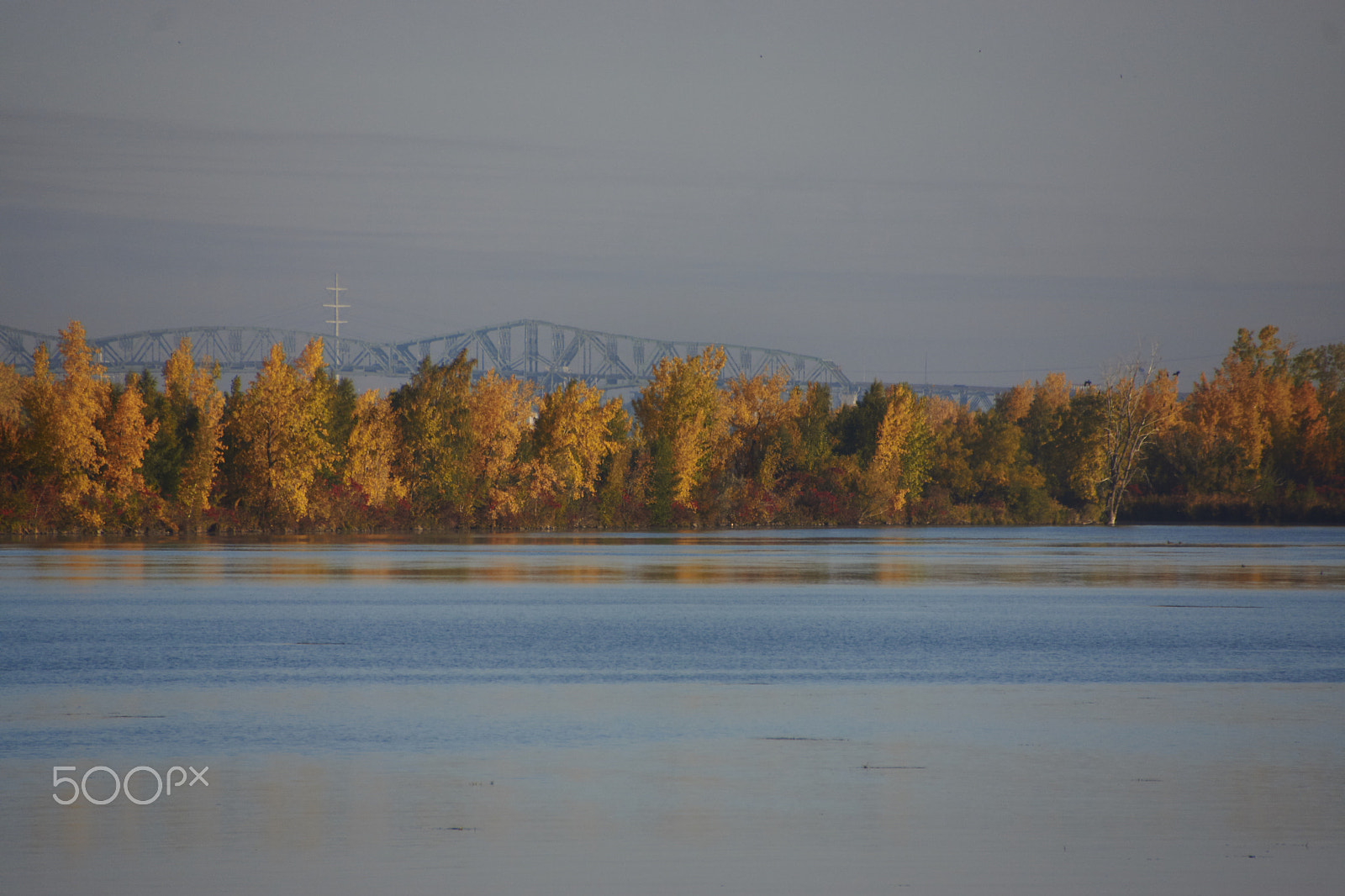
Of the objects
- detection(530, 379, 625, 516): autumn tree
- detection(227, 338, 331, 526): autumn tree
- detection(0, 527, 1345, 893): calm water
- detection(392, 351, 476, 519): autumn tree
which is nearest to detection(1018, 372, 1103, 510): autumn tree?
detection(530, 379, 625, 516): autumn tree

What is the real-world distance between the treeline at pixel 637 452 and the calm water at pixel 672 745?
115ft

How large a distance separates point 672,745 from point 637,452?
76.3 m

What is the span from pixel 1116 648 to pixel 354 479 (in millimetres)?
56735

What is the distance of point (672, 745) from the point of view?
1380 cm

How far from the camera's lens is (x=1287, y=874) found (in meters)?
9.16

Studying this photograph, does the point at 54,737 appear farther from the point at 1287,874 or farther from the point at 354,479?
the point at 354,479

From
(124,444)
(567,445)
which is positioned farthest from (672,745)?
(567,445)

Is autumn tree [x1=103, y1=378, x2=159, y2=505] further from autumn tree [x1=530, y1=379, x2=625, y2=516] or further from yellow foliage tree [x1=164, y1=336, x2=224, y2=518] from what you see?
autumn tree [x1=530, y1=379, x2=625, y2=516]

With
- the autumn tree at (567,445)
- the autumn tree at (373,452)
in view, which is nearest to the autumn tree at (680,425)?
the autumn tree at (567,445)

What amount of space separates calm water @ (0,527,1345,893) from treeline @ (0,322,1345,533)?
35.0 m

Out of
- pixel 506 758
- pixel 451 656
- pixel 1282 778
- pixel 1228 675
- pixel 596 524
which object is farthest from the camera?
pixel 596 524

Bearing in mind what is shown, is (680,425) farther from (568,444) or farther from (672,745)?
(672,745)

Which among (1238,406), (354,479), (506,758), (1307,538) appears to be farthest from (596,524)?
A: (506,758)

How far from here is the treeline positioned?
6550 centimetres
